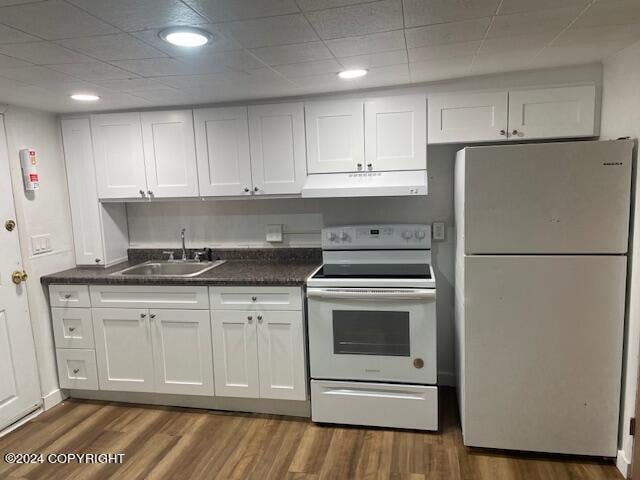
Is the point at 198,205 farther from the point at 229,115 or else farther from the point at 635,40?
the point at 635,40

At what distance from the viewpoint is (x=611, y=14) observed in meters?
1.50

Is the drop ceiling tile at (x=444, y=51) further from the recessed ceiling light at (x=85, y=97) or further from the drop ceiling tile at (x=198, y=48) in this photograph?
the recessed ceiling light at (x=85, y=97)

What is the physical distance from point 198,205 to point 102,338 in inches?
44.5

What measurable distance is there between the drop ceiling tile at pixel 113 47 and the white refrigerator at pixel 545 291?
1524mm

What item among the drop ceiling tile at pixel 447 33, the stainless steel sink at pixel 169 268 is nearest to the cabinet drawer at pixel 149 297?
the stainless steel sink at pixel 169 268

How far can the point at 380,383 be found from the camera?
241 centimetres

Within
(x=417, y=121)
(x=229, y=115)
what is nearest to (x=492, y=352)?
(x=417, y=121)

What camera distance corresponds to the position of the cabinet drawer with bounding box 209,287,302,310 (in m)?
2.48

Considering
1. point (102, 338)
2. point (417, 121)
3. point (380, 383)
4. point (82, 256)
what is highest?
point (417, 121)

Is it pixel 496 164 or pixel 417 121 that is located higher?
pixel 417 121

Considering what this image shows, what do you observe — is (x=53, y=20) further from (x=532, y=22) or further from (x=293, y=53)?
(x=532, y=22)

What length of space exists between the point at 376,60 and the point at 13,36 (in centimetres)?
146

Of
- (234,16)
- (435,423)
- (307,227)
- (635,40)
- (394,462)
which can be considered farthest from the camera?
(307,227)

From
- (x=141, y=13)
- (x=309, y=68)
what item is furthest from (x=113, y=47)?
(x=309, y=68)
